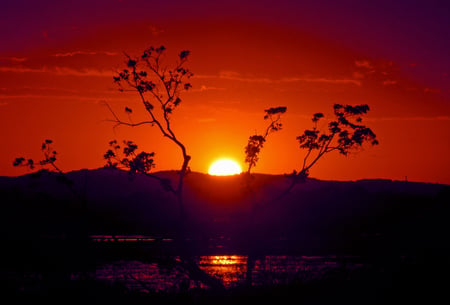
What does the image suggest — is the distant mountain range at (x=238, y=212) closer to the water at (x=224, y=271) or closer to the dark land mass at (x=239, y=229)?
the dark land mass at (x=239, y=229)

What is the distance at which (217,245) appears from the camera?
4553 centimetres

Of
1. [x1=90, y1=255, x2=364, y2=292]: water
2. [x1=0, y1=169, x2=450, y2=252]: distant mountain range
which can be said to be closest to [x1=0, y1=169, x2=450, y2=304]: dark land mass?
[x1=0, y1=169, x2=450, y2=252]: distant mountain range

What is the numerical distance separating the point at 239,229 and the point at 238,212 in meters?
30.2

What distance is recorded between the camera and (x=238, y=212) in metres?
96.8

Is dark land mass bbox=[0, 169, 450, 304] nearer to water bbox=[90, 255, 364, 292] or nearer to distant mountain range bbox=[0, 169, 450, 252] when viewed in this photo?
distant mountain range bbox=[0, 169, 450, 252]

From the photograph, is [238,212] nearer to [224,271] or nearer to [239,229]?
[239,229]

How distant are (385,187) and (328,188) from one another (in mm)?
45295

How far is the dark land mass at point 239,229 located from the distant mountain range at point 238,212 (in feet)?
0.68

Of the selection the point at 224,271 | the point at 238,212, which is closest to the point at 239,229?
the point at 238,212

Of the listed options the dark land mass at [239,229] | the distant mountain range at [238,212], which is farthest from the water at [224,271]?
the distant mountain range at [238,212]

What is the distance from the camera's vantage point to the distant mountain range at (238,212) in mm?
47094

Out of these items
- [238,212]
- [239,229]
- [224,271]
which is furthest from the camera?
[238,212]

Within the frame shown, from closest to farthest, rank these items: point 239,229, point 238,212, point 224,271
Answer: point 224,271 < point 239,229 < point 238,212

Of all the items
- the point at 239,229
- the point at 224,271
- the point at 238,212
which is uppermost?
the point at 238,212
